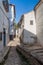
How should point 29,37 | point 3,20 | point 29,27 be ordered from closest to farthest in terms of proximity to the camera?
point 3,20 < point 29,37 < point 29,27

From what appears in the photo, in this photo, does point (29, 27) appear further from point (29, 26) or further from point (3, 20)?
point (3, 20)

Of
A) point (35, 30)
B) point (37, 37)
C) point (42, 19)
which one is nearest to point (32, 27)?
point (35, 30)

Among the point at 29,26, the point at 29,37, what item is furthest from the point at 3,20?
the point at 29,37

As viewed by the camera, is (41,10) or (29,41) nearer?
(41,10)

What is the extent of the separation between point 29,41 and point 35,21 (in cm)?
307

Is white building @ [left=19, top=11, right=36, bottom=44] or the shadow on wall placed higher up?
white building @ [left=19, top=11, right=36, bottom=44]

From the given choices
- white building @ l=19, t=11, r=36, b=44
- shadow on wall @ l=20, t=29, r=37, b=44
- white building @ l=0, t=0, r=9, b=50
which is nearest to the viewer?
white building @ l=0, t=0, r=9, b=50

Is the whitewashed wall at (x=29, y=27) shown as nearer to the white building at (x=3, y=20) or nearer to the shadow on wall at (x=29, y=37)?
the shadow on wall at (x=29, y=37)

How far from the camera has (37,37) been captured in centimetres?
1775

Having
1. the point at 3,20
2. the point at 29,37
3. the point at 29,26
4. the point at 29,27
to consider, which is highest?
the point at 3,20

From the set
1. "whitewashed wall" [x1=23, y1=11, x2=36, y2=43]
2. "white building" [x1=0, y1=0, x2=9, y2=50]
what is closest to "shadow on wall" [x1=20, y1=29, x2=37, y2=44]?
"whitewashed wall" [x1=23, y1=11, x2=36, y2=43]

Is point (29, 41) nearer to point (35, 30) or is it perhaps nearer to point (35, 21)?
point (35, 30)

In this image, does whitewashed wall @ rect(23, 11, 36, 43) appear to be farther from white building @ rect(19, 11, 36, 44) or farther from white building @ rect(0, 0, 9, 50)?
white building @ rect(0, 0, 9, 50)

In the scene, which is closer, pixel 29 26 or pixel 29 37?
pixel 29 37
